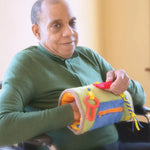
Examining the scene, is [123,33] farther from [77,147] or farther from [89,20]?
[77,147]

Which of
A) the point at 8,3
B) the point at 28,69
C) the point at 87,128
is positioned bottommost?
the point at 87,128

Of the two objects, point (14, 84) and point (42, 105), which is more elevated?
point (14, 84)

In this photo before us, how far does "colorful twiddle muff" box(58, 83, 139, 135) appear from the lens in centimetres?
90

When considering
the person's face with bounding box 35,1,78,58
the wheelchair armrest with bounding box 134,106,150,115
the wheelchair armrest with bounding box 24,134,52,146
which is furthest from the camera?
the wheelchair armrest with bounding box 134,106,150,115

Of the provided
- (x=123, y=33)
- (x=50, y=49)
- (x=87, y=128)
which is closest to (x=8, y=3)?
(x=50, y=49)

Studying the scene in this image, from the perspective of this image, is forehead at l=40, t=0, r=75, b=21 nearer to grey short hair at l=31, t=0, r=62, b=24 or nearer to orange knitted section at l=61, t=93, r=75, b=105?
grey short hair at l=31, t=0, r=62, b=24

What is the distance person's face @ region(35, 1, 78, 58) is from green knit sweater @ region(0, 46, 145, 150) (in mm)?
44

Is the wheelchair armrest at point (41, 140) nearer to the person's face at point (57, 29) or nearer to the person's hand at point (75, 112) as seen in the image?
the person's hand at point (75, 112)

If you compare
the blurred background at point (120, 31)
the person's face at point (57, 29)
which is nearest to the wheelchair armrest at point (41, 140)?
the person's face at point (57, 29)

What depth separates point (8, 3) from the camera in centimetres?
154

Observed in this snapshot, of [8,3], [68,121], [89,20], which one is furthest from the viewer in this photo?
[89,20]

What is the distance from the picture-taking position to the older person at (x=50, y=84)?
87 centimetres

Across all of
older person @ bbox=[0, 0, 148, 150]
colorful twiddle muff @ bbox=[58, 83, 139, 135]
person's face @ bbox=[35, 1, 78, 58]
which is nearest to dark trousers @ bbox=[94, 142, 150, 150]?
older person @ bbox=[0, 0, 148, 150]

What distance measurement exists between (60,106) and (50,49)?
37cm
